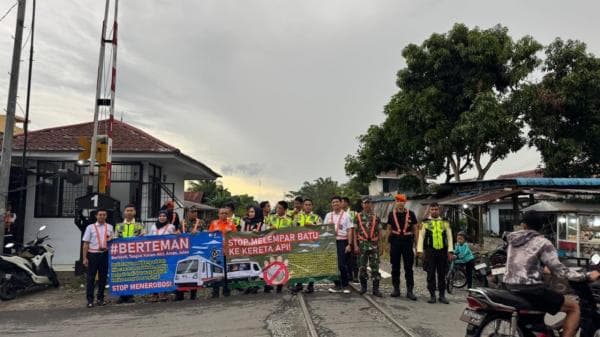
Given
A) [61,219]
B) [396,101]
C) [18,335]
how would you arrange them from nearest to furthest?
1. [18,335]
2. [61,219]
3. [396,101]

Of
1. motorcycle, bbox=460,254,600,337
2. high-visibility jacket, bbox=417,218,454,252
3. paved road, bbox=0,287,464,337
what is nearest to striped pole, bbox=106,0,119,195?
paved road, bbox=0,287,464,337

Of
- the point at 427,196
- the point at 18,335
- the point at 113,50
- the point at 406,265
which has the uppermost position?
the point at 113,50

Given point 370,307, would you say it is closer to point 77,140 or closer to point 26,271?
point 26,271

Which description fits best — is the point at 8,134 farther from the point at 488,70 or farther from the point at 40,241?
the point at 488,70

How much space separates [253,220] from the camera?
9609 mm

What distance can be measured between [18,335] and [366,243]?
5.74 metres

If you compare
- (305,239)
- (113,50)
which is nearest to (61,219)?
(113,50)

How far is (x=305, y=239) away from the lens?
8586 millimetres

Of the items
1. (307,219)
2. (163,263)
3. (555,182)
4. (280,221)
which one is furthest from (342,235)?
(555,182)

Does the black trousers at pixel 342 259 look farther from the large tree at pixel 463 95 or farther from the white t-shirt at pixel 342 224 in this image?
the large tree at pixel 463 95

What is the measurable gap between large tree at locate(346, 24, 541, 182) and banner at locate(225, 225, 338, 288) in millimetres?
10408

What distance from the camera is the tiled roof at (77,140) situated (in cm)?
1272

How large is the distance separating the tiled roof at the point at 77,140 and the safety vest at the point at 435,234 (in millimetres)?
7664

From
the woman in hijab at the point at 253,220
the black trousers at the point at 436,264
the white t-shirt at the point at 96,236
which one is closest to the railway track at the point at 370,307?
the black trousers at the point at 436,264
